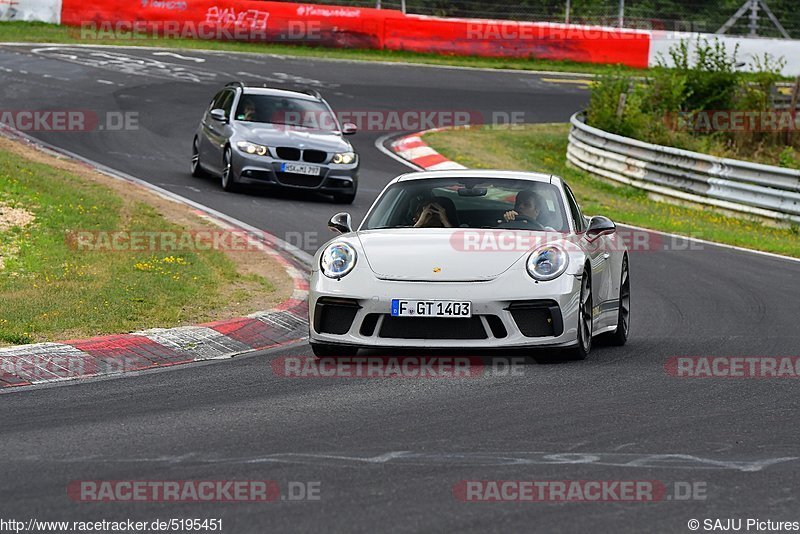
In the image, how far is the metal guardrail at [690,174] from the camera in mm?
21109

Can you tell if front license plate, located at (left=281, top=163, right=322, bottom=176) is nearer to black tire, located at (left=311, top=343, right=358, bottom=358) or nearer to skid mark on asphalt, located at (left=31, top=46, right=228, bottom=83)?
black tire, located at (left=311, top=343, right=358, bottom=358)

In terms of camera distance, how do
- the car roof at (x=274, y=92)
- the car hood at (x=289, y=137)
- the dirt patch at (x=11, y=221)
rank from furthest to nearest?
the car roof at (x=274, y=92) → the car hood at (x=289, y=137) → the dirt patch at (x=11, y=221)

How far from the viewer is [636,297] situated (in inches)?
535

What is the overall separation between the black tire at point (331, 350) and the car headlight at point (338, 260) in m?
0.46

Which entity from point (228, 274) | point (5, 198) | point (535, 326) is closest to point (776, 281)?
point (228, 274)

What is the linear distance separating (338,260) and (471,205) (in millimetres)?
1395

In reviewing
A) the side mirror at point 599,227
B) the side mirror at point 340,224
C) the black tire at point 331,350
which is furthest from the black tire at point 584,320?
the side mirror at point 340,224

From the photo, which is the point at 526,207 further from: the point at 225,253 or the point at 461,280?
the point at 225,253

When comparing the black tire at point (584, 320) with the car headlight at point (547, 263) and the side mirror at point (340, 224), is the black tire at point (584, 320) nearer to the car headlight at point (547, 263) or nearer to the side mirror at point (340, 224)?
the car headlight at point (547, 263)

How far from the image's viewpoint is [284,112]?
20.8 m

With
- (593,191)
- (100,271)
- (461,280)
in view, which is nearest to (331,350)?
(461,280)

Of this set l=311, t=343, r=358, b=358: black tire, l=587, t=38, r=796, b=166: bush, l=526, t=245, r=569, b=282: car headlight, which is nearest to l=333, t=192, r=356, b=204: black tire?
l=587, t=38, r=796, b=166: bush

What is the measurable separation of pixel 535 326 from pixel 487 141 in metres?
19.8

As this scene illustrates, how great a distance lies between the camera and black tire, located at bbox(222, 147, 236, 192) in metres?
19.8
